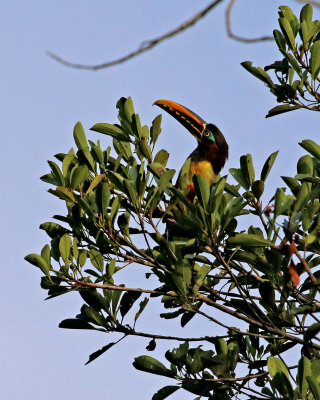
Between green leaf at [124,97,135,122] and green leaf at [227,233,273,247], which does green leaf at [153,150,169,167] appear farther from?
green leaf at [227,233,273,247]

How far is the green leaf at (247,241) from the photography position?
342 centimetres

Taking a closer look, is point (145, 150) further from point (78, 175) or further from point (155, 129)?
point (78, 175)

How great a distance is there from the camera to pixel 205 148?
296 inches

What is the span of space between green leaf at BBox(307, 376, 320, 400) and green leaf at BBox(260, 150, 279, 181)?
3.94 ft

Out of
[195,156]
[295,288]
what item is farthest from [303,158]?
[195,156]

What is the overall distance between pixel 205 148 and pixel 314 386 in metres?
4.63

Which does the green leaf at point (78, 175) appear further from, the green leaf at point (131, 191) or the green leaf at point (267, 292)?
the green leaf at point (267, 292)

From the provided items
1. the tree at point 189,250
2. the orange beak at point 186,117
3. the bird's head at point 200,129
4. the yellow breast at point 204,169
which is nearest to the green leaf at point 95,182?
the tree at point 189,250

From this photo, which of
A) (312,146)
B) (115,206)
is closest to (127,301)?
(115,206)

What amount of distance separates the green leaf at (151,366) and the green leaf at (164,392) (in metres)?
0.07

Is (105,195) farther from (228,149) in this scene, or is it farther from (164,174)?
(228,149)

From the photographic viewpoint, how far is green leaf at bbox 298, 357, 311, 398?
319 cm

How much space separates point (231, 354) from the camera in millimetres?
Result: 4039

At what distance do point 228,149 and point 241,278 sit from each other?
12.3 feet
